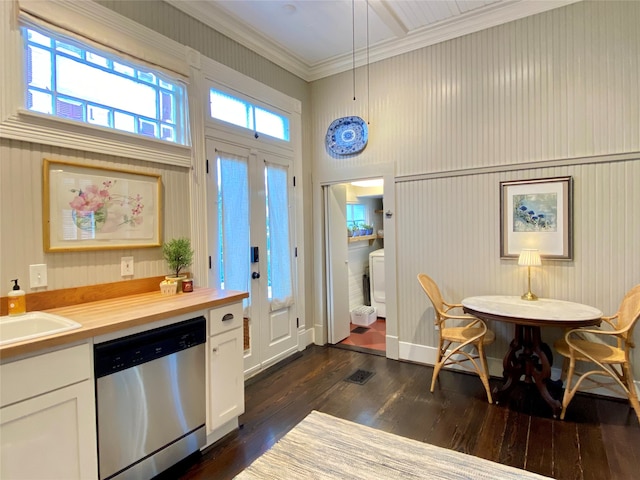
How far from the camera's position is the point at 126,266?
2322mm

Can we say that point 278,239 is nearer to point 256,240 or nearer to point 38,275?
point 256,240

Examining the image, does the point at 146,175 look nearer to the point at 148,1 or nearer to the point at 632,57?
the point at 148,1

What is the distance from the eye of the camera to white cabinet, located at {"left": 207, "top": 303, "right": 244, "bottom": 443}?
2.19 metres

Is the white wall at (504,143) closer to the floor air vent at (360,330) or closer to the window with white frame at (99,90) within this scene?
the floor air vent at (360,330)

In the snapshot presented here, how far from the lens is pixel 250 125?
11.1 feet

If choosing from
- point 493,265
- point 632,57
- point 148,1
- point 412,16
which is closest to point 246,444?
point 493,265

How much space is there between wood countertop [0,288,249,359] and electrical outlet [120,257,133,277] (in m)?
0.16

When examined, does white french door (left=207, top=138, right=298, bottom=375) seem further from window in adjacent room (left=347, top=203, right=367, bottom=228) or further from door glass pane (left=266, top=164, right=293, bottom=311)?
window in adjacent room (left=347, top=203, right=367, bottom=228)

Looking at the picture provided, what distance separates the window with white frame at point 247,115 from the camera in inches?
120

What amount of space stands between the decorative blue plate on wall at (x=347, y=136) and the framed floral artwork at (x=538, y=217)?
1.54 metres

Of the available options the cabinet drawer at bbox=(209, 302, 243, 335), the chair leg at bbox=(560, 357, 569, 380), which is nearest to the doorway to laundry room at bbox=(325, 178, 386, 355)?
the chair leg at bbox=(560, 357, 569, 380)

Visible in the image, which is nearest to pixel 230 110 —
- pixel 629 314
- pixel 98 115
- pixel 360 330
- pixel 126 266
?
pixel 98 115

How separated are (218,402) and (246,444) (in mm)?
342

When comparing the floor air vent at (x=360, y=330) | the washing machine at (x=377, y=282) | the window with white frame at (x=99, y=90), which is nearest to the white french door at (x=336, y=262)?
the floor air vent at (x=360, y=330)
